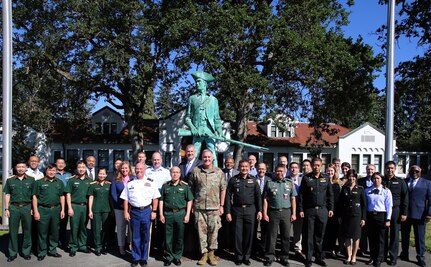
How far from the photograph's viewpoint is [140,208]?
6574mm

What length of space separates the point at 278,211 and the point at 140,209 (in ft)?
7.44

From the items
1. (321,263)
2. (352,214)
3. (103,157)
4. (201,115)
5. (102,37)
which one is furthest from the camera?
(103,157)

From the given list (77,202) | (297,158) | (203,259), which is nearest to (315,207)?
(203,259)

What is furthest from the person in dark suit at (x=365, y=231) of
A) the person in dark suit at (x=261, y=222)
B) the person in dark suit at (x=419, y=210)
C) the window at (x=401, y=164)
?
the window at (x=401, y=164)

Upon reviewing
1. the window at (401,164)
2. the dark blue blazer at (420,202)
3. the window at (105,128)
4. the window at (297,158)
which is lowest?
the window at (401,164)

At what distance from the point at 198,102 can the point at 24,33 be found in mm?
15722

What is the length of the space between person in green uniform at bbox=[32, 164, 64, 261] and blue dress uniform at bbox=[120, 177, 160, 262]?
1264 mm

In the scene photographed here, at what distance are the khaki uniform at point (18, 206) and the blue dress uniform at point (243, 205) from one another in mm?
3320

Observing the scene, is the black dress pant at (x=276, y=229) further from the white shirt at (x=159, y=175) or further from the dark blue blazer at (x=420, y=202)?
the dark blue blazer at (x=420, y=202)

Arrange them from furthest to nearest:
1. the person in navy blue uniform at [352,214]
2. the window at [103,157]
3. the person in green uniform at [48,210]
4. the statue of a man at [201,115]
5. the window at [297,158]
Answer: the window at [297,158] → the window at [103,157] → the statue of a man at [201,115] → the person in navy blue uniform at [352,214] → the person in green uniform at [48,210]

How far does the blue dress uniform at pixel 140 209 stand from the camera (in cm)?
656

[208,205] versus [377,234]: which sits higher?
[208,205]

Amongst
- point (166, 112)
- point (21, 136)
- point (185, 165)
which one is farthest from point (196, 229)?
point (166, 112)

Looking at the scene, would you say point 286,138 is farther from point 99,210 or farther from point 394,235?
point 99,210
